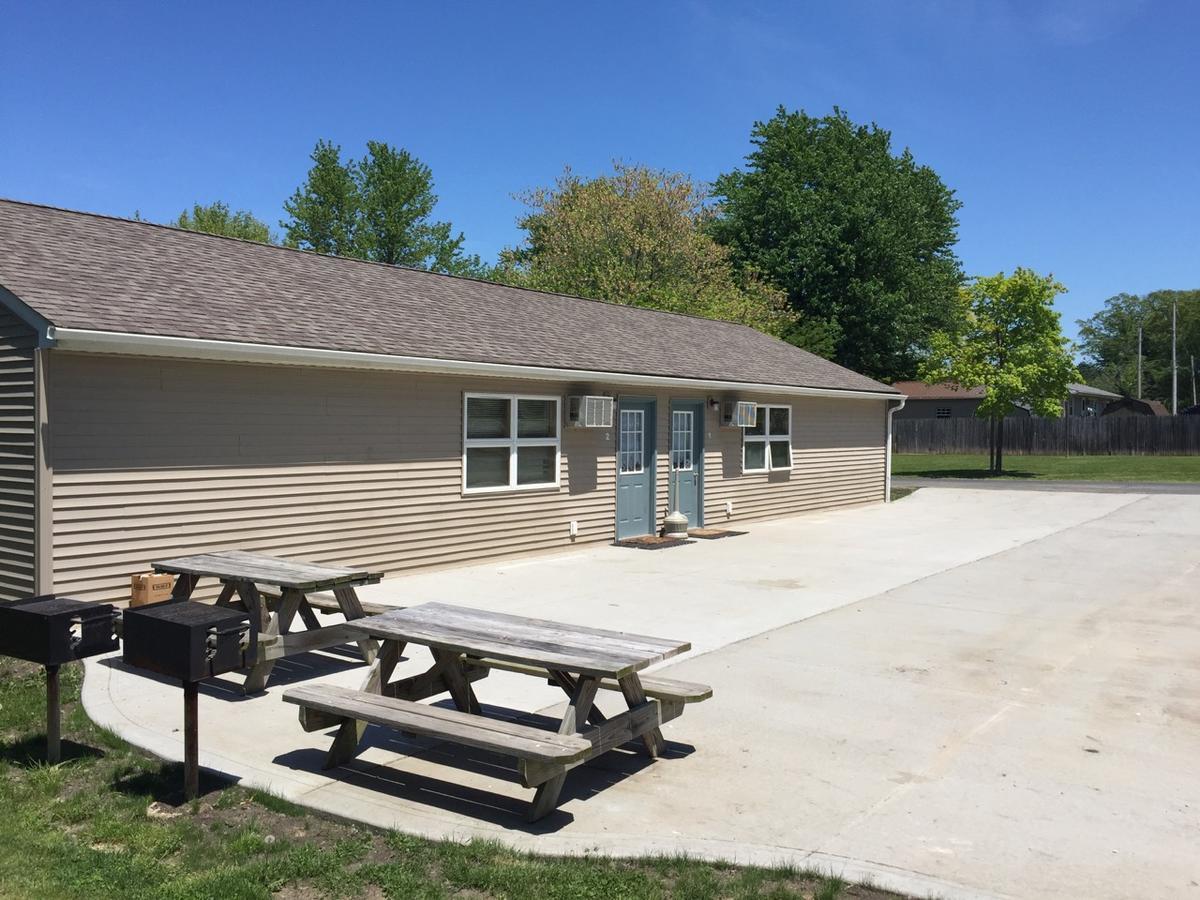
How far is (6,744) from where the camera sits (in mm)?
5109

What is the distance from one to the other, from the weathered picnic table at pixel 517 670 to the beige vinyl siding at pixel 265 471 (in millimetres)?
3928

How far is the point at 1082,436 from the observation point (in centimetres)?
4156

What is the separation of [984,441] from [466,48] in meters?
30.8

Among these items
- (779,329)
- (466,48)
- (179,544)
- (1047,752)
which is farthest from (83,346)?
(779,329)

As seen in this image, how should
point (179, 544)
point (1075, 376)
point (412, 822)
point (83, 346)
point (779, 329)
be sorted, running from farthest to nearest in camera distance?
1. point (779, 329)
2. point (1075, 376)
3. point (179, 544)
4. point (83, 346)
5. point (412, 822)

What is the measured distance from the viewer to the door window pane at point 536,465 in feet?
39.6

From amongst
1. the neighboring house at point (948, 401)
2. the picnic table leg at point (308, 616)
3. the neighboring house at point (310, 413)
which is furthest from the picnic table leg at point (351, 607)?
the neighboring house at point (948, 401)

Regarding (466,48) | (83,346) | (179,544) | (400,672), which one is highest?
(466,48)

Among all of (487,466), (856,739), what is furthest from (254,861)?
(487,466)

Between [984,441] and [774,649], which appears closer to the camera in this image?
[774,649]

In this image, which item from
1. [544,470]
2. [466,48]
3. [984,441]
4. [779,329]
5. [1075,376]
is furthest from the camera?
[984,441]

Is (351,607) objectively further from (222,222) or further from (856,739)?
(222,222)

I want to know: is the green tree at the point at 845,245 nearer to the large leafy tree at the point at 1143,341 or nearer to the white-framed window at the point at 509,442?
the white-framed window at the point at 509,442

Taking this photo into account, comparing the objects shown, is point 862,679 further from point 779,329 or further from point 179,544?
point 779,329
